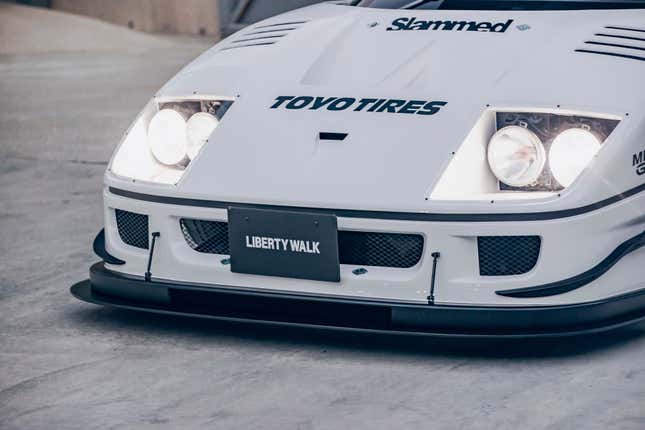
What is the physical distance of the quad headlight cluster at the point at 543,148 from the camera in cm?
426

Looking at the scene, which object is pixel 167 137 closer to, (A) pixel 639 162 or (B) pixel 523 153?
(B) pixel 523 153

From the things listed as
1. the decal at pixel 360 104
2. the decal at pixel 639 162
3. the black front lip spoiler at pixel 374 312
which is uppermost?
the decal at pixel 360 104

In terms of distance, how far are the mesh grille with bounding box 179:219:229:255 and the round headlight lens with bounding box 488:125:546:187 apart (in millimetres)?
876

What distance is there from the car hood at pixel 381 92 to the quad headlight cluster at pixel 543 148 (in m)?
0.06

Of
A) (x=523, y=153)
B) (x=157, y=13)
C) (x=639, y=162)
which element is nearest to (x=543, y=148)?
(x=523, y=153)

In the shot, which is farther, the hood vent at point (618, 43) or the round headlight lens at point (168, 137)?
the round headlight lens at point (168, 137)

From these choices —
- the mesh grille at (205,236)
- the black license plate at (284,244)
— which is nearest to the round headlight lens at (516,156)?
the black license plate at (284,244)

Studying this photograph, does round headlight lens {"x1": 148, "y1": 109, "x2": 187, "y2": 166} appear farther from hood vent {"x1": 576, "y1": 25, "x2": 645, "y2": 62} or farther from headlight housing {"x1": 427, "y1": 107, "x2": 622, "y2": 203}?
hood vent {"x1": 576, "y1": 25, "x2": 645, "y2": 62}

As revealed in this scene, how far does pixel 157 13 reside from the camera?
18.0 meters

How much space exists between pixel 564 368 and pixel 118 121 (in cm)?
A: 613

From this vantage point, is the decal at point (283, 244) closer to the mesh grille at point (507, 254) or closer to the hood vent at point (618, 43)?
the mesh grille at point (507, 254)

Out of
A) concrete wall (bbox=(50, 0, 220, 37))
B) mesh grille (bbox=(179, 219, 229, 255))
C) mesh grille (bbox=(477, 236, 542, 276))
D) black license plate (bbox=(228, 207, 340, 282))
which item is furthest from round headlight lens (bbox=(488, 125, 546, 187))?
concrete wall (bbox=(50, 0, 220, 37))

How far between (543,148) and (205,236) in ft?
3.62

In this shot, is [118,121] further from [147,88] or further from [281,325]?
[281,325]
